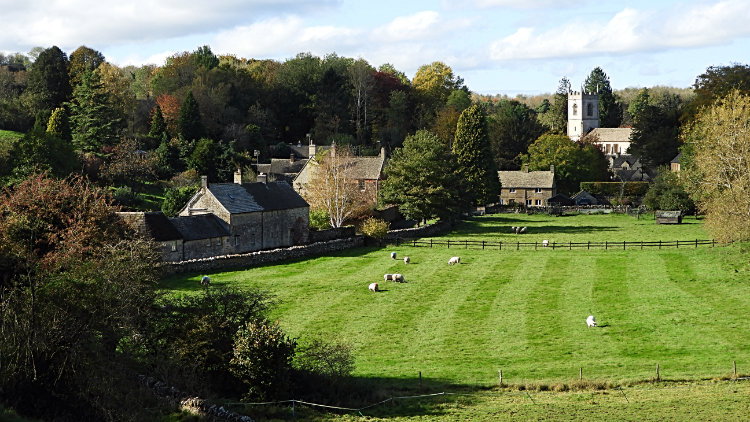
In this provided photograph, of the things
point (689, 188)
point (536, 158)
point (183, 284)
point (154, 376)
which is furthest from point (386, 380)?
point (536, 158)

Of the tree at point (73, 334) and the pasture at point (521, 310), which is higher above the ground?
the tree at point (73, 334)

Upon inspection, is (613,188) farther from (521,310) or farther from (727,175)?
(521,310)

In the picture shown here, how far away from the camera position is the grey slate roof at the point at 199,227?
4669 centimetres

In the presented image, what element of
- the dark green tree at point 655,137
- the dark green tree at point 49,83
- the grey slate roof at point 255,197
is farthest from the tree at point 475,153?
the dark green tree at point 49,83

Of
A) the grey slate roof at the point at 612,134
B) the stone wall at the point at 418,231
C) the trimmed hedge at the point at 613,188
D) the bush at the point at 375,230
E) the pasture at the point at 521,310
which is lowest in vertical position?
the pasture at the point at 521,310

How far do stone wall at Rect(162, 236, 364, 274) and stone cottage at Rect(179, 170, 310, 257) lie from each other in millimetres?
3977

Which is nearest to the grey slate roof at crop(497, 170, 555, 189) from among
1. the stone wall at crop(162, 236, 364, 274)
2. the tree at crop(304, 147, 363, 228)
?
the tree at crop(304, 147, 363, 228)

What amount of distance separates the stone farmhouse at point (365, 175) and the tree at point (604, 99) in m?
84.0

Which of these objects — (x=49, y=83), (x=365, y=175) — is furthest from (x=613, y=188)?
(x=49, y=83)

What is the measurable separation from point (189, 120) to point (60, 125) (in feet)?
46.1

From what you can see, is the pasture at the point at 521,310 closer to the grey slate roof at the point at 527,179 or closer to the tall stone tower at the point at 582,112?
the grey slate roof at the point at 527,179

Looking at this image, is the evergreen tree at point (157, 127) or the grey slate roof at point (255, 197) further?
the evergreen tree at point (157, 127)

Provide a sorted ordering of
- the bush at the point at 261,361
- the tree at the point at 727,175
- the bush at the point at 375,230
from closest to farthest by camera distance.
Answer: the bush at the point at 261,361, the tree at the point at 727,175, the bush at the point at 375,230

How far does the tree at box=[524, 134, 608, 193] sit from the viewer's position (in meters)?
102
